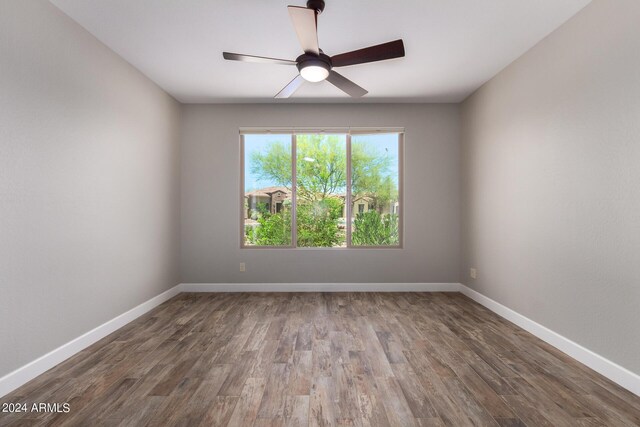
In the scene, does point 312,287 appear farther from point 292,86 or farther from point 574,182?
point 574,182

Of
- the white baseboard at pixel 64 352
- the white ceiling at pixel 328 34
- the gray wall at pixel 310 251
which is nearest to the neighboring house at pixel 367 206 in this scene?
the gray wall at pixel 310 251

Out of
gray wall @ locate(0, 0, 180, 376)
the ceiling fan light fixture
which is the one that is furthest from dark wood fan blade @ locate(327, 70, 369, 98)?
gray wall @ locate(0, 0, 180, 376)

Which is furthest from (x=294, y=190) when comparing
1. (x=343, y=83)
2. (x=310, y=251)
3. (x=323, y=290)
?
(x=343, y=83)

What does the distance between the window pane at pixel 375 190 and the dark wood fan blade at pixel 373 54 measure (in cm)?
222

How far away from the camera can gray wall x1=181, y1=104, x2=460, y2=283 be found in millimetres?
4641

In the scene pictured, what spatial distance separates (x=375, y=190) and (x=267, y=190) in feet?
5.09

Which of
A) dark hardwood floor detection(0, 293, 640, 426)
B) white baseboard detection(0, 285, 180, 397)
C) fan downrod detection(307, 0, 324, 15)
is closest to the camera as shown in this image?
dark hardwood floor detection(0, 293, 640, 426)

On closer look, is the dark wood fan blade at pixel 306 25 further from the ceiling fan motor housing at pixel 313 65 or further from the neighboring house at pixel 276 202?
the neighboring house at pixel 276 202

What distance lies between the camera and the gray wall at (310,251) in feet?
15.2

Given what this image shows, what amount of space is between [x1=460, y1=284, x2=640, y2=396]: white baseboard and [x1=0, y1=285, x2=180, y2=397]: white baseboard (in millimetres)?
3791

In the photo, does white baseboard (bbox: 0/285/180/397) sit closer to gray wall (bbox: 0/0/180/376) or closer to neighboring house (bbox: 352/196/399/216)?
gray wall (bbox: 0/0/180/376)

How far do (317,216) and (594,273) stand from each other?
10.3ft

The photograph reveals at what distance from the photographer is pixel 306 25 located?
6.79ft

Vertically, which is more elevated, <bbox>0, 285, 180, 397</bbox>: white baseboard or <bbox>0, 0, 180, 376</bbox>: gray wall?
<bbox>0, 0, 180, 376</bbox>: gray wall
